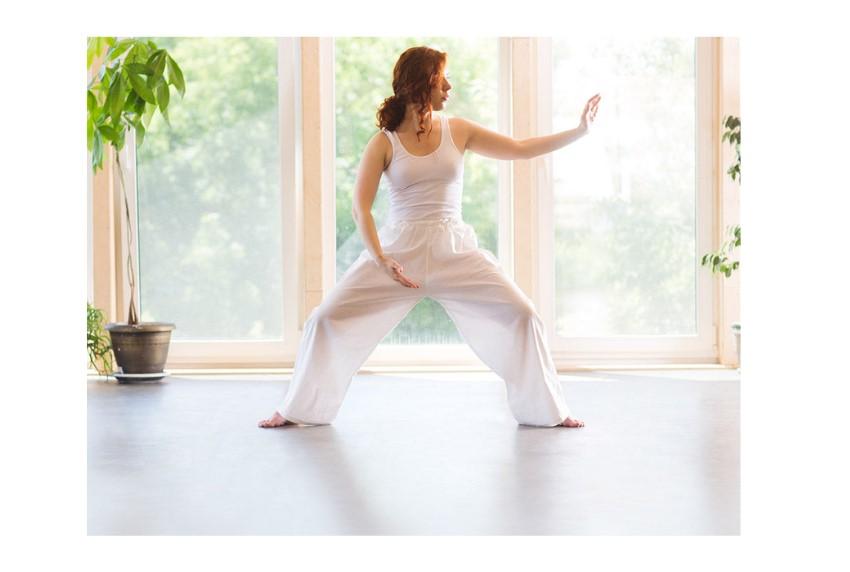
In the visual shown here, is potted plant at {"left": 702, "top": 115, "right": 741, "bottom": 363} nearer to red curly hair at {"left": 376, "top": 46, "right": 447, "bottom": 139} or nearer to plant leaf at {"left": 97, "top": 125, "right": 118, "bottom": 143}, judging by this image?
red curly hair at {"left": 376, "top": 46, "right": 447, "bottom": 139}

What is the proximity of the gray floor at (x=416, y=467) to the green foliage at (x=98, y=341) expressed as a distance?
596 mm

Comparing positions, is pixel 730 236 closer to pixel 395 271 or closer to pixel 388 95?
pixel 388 95

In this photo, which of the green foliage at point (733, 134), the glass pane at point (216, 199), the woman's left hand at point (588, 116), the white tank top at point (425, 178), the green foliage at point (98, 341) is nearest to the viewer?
the woman's left hand at point (588, 116)

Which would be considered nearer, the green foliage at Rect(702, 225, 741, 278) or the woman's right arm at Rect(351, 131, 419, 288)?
the woman's right arm at Rect(351, 131, 419, 288)

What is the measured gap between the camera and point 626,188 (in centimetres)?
554

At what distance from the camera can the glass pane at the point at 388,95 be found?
5.50m

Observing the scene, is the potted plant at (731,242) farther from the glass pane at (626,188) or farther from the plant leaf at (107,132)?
the plant leaf at (107,132)

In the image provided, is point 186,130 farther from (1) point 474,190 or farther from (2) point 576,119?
(2) point 576,119

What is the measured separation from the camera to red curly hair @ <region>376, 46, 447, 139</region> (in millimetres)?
3416

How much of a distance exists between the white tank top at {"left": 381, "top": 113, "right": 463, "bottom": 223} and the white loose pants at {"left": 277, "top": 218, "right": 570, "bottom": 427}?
2.2 inches

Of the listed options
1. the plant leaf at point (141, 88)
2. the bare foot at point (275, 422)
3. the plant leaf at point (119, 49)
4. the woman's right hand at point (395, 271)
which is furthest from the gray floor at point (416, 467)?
the plant leaf at point (119, 49)

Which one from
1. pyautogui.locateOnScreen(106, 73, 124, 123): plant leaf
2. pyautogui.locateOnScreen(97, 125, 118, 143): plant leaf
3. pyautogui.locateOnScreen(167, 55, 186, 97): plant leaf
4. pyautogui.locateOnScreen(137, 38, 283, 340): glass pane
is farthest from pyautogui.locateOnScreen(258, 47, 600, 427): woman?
pyautogui.locateOnScreen(137, 38, 283, 340): glass pane

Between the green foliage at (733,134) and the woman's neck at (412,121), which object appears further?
the green foliage at (733,134)

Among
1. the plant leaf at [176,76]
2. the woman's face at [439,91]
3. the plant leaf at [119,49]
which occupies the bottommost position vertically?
the woman's face at [439,91]
